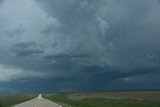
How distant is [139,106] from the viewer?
184 feet

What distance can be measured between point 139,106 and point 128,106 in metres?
2.13

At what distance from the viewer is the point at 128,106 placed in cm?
5775
